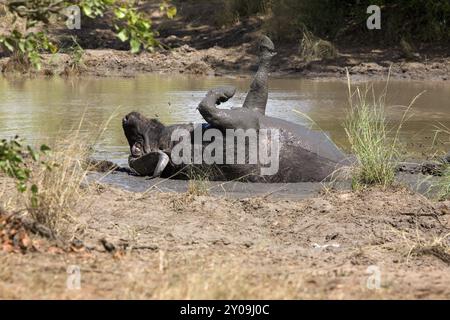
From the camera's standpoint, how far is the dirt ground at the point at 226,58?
21.4 meters

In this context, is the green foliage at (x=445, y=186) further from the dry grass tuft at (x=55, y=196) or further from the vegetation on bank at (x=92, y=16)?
the vegetation on bank at (x=92, y=16)

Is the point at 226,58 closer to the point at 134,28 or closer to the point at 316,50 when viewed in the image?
the point at 316,50

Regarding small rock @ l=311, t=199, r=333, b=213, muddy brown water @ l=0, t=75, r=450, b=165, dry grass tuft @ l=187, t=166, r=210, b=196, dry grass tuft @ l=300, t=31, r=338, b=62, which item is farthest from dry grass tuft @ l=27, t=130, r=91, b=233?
dry grass tuft @ l=300, t=31, r=338, b=62

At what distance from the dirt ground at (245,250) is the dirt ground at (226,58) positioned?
11.3 meters

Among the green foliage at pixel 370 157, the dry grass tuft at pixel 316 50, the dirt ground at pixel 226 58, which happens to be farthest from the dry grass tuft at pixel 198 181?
the dry grass tuft at pixel 316 50

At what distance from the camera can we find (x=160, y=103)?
16.6 metres

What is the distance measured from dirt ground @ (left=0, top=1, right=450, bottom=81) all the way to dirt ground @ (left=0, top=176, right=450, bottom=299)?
37.2ft

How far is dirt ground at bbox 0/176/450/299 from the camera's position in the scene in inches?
215

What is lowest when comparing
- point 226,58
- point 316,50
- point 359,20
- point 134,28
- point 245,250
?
point 245,250

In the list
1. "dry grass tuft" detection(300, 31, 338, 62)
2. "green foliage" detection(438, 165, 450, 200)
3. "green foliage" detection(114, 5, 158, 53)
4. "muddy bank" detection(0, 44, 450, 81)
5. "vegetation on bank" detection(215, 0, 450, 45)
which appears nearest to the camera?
"green foliage" detection(114, 5, 158, 53)

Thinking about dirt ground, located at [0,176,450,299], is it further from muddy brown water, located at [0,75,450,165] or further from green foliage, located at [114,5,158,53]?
muddy brown water, located at [0,75,450,165]

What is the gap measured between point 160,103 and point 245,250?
9718 mm

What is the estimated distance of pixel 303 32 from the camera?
23.3 metres

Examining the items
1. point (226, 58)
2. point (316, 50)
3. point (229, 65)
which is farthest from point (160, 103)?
point (226, 58)
